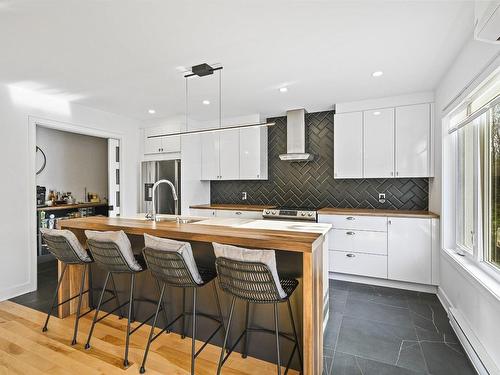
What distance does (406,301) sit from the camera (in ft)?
9.66

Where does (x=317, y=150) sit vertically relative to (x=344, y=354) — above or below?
above

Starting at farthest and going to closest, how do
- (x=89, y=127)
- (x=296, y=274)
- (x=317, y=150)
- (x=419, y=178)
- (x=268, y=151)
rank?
(x=268, y=151), (x=317, y=150), (x=89, y=127), (x=419, y=178), (x=296, y=274)

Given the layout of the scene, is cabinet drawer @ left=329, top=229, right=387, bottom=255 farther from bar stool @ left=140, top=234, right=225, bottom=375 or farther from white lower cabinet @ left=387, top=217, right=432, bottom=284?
bar stool @ left=140, top=234, right=225, bottom=375

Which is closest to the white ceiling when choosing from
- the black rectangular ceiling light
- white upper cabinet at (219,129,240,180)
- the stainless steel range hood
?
the black rectangular ceiling light

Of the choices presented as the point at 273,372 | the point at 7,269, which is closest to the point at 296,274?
the point at 273,372

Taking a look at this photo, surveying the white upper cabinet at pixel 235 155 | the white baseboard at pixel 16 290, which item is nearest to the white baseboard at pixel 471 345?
the white upper cabinet at pixel 235 155

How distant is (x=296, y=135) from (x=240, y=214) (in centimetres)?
151

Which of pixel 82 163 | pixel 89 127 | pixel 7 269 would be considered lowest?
pixel 7 269

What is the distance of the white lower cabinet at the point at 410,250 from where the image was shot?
311 cm

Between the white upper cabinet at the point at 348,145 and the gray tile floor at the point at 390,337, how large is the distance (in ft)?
5.36

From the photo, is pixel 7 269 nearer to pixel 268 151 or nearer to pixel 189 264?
pixel 189 264

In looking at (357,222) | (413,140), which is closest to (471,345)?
(357,222)

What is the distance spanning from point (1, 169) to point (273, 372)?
Result: 3539mm

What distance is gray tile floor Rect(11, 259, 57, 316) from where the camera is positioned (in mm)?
2891
